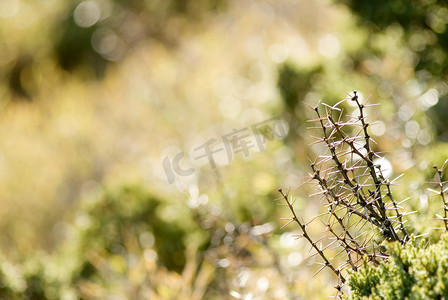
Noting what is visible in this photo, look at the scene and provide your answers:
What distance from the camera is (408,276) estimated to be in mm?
1451

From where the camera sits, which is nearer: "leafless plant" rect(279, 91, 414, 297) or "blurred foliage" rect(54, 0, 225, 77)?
"leafless plant" rect(279, 91, 414, 297)

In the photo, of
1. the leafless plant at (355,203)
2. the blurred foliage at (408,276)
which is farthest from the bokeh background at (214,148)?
the blurred foliage at (408,276)

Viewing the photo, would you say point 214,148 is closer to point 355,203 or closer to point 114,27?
point 355,203

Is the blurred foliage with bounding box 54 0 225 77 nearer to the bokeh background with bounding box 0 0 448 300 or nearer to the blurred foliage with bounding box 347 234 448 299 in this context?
the bokeh background with bounding box 0 0 448 300

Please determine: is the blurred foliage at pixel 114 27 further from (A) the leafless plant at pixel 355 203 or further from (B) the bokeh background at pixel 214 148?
(A) the leafless plant at pixel 355 203

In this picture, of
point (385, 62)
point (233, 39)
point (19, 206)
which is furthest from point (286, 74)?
point (19, 206)

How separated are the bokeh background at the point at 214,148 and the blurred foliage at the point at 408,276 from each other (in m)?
0.42

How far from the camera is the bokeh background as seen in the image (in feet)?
9.71

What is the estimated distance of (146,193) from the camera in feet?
12.1

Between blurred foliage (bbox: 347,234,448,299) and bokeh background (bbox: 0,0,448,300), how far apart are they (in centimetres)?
42

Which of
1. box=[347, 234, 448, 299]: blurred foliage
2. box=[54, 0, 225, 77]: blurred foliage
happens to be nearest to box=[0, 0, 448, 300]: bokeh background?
A: box=[347, 234, 448, 299]: blurred foliage

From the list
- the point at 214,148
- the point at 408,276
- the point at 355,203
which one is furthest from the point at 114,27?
the point at 408,276

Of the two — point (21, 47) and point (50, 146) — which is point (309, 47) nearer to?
point (50, 146)

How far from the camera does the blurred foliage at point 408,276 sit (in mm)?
1375
